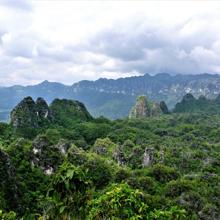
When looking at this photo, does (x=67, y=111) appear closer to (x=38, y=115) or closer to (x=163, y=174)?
(x=38, y=115)

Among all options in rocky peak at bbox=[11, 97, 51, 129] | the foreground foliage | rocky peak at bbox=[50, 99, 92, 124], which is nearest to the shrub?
the foreground foliage

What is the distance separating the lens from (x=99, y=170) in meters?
83.4

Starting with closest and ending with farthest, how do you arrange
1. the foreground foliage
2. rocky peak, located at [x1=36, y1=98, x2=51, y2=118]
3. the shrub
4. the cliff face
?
the foreground foliage → the shrub → the cliff face → rocky peak, located at [x1=36, y1=98, x2=51, y2=118]

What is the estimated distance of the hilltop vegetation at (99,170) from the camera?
32.8 m

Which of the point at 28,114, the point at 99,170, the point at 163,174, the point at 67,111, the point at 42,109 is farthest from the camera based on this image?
the point at 67,111

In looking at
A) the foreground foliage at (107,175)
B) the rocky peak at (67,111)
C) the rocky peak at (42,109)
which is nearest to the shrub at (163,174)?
the foreground foliage at (107,175)

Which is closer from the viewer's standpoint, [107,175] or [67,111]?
[107,175]

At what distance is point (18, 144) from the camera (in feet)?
257

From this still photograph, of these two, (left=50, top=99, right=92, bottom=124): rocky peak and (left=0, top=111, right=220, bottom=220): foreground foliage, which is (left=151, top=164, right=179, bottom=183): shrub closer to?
(left=0, top=111, right=220, bottom=220): foreground foliage

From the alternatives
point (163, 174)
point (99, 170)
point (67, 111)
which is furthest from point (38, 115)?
point (163, 174)

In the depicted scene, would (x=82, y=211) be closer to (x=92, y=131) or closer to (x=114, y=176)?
(x=114, y=176)

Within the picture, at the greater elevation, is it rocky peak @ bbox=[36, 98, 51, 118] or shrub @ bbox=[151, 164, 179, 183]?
rocky peak @ bbox=[36, 98, 51, 118]

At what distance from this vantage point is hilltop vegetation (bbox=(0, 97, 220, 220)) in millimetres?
32812

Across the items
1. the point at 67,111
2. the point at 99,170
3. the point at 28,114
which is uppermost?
the point at 28,114
